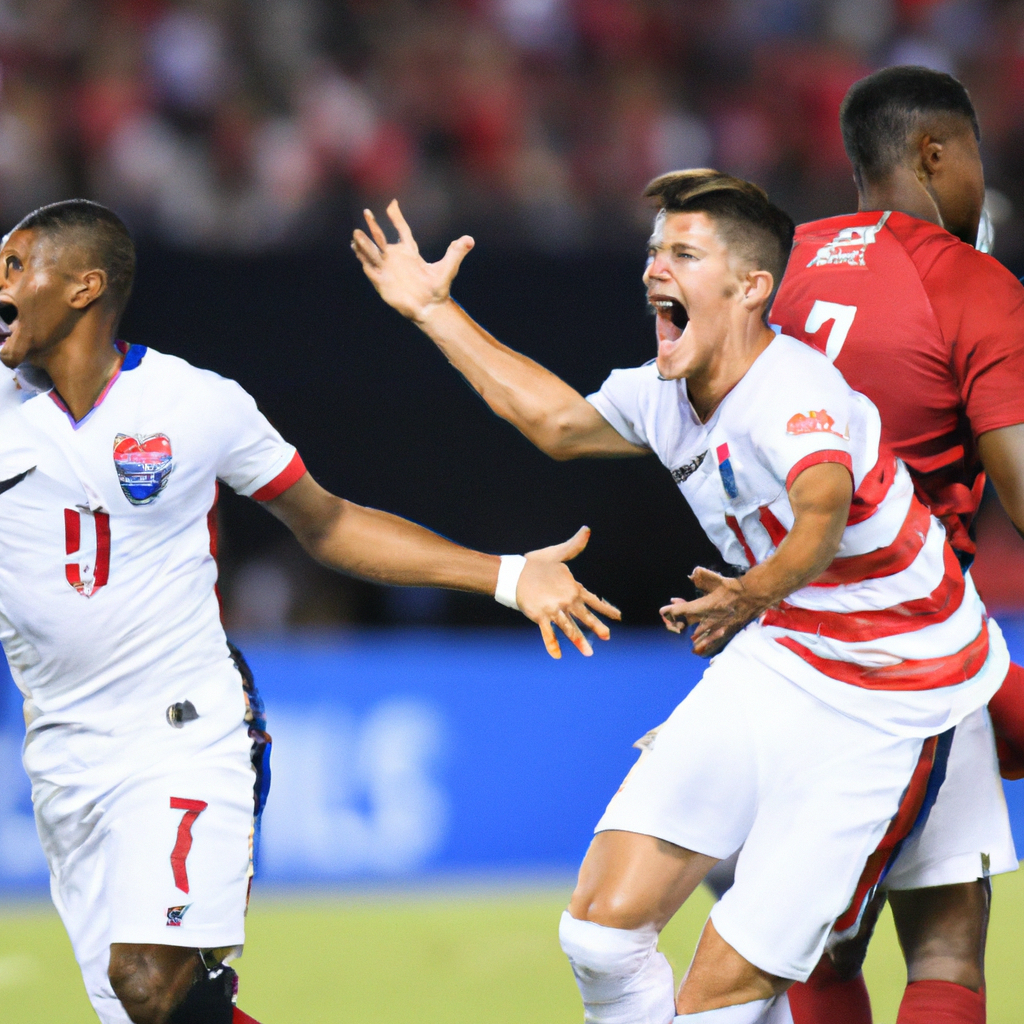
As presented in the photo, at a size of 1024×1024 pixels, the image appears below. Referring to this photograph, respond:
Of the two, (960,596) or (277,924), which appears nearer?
(960,596)

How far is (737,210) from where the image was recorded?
3441 millimetres

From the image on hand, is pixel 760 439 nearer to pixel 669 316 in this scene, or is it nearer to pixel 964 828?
pixel 669 316

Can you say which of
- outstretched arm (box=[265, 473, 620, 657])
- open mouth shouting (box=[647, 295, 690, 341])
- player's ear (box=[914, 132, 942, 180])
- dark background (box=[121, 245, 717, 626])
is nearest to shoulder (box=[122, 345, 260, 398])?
outstretched arm (box=[265, 473, 620, 657])

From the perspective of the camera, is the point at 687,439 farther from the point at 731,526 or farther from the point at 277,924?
the point at 277,924

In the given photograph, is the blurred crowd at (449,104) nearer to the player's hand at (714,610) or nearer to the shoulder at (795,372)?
the shoulder at (795,372)

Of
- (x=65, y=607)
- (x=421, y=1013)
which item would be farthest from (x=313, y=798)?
(x=65, y=607)

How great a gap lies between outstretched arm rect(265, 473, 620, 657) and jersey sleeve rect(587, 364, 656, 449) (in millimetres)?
269

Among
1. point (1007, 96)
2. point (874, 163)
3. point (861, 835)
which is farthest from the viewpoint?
point (1007, 96)

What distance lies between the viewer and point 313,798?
284 inches

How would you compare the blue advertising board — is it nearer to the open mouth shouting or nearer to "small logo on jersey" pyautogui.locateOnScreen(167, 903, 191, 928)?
"small logo on jersey" pyautogui.locateOnScreen(167, 903, 191, 928)

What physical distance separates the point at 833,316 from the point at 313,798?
4335mm

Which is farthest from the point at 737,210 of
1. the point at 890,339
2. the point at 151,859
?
the point at 151,859

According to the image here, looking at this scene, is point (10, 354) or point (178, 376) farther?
point (178, 376)

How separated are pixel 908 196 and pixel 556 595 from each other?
131cm
